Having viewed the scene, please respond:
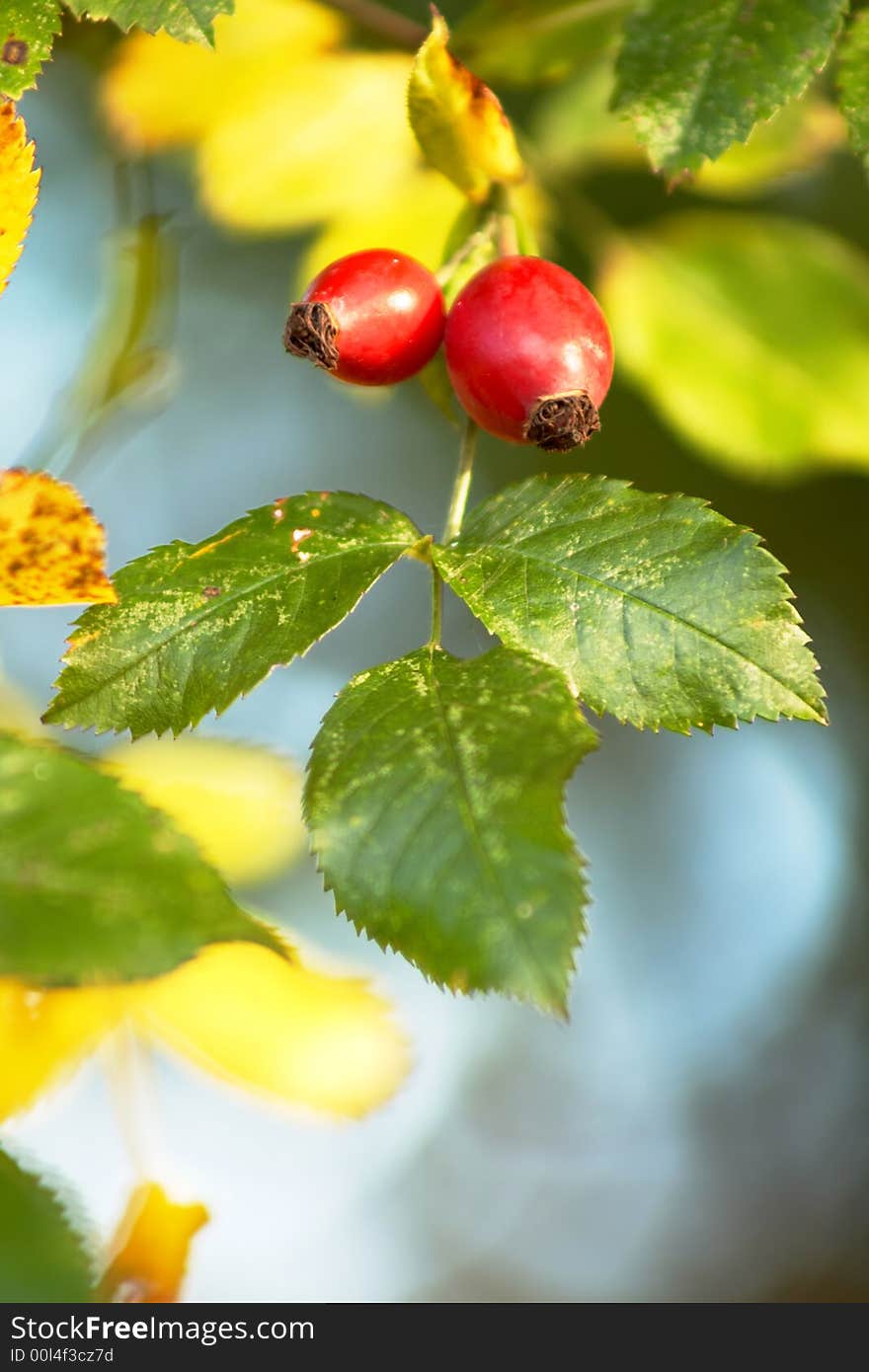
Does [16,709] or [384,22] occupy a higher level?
[384,22]

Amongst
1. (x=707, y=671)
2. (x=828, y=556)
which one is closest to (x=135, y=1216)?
(x=707, y=671)

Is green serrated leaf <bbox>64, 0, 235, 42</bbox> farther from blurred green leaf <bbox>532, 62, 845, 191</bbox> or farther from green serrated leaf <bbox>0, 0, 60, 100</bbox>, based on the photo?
blurred green leaf <bbox>532, 62, 845, 191</bbox>

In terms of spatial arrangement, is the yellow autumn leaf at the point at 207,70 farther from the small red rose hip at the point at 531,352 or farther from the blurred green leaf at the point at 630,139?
the small red rose hip at the point at 531,352

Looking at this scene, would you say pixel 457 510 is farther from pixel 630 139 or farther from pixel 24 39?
pixel 630 139

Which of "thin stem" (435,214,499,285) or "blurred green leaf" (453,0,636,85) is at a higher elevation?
"blurred green leaf" (453,0,636,85)

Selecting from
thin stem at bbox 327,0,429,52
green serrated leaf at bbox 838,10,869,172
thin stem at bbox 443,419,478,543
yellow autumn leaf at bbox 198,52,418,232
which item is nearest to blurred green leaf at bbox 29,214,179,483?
yellow autumn leaf at bbox 198,52,418,232

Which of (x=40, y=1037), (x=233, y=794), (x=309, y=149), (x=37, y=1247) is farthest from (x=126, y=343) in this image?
(x=37, y=1247)

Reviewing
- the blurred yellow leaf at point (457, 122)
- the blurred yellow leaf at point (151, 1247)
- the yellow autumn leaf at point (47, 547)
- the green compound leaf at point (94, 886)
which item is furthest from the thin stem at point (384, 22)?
the blurred yellow leaf at point (151, 1247)
